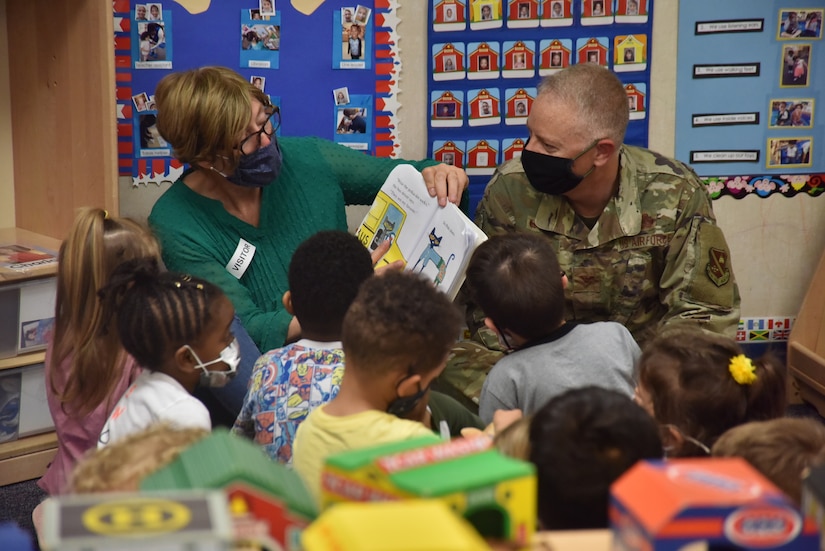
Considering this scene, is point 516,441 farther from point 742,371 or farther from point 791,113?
point 791,113

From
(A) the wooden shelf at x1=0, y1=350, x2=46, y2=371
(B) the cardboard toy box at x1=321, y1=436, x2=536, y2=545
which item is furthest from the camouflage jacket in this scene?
(B) the cardboard toy box at x1=321, y1=436, x2=536, y2=545

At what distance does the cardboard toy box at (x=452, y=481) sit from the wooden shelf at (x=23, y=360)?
7.94 feet

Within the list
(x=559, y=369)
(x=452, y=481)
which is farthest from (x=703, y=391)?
(x=452, y=481)

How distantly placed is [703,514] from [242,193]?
219cm

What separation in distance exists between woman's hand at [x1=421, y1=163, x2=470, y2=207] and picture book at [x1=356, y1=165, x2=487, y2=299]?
0.8 inches

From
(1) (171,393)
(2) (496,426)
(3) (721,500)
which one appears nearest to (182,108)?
(1) (171,393)

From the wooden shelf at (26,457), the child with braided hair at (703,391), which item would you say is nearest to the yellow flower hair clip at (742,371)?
the child with braided hair at (703,391)

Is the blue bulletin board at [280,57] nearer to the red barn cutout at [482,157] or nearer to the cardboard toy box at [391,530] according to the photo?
the red barn cutout at [482,157]

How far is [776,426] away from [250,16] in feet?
8.55

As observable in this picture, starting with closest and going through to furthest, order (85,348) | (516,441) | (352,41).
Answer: (516,441)
(85,348)
(352,41)

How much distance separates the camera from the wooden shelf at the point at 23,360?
3.15 metres

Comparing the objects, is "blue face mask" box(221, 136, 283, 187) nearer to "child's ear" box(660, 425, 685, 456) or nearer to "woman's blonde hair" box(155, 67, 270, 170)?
"woman's blonde hair" box(155, 67, 270, 170)

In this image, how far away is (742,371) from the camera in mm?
1755

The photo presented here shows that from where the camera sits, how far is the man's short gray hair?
2.72 m
